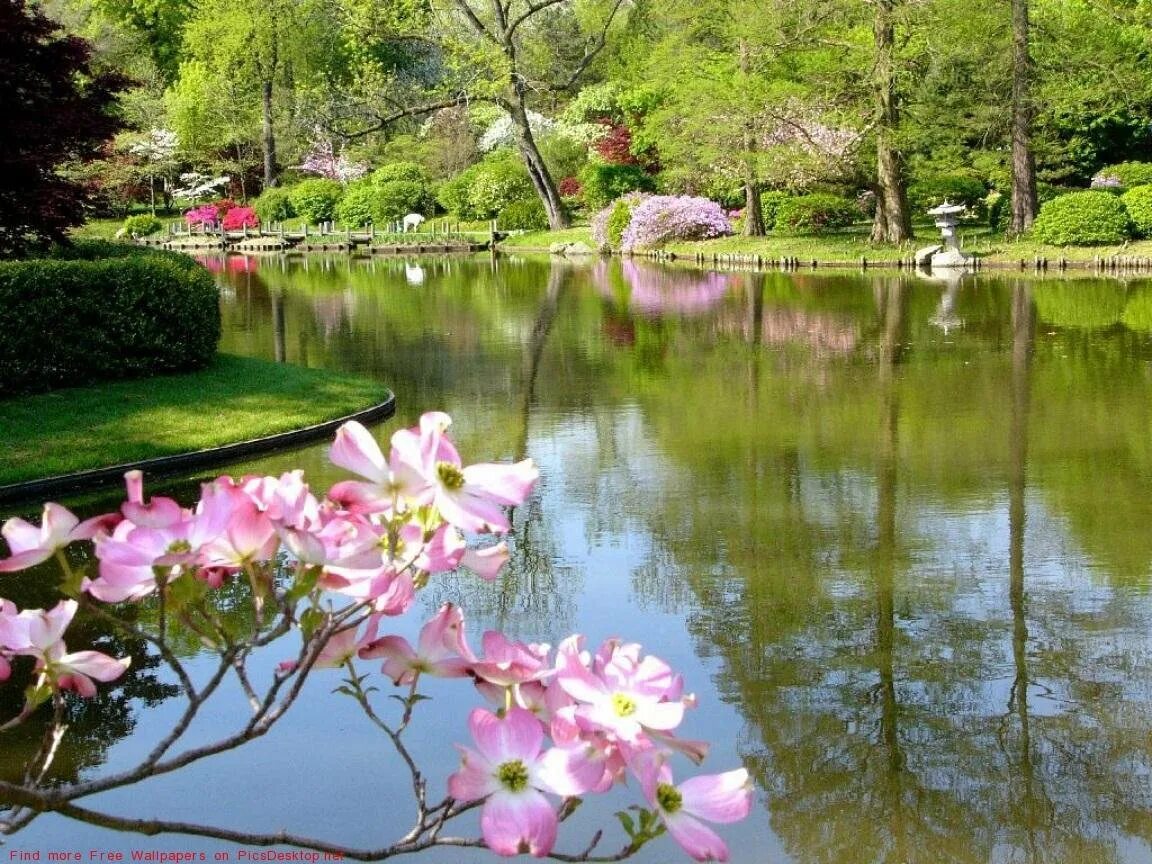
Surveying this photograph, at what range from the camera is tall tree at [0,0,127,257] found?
1196 centimetres

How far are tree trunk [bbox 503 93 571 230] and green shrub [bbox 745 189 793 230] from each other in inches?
307

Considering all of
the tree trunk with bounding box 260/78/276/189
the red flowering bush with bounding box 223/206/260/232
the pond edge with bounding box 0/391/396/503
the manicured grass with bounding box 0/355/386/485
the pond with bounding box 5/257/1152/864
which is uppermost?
the tree trunk with bounding box 260/78/276/189

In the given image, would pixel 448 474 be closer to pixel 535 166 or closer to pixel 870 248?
pixel 870 248

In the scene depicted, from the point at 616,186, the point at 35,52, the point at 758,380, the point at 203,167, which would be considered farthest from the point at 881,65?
the point at 203,167

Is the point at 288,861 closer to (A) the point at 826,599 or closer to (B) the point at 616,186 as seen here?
(A) the point at 826,599

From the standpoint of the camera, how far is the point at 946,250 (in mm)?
27297

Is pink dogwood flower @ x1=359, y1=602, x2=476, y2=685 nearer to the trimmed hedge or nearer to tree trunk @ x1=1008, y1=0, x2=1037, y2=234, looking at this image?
the trimmed hedge

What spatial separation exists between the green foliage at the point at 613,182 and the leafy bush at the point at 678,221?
6.20 meters

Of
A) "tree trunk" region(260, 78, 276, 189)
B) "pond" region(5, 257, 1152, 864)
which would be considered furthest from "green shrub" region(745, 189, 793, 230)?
"tree trunk" region(260, 78, 276, 189)

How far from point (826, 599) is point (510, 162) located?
133ft

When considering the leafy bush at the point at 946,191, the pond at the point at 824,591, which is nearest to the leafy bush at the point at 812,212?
the leafy bush at the point at 946,191

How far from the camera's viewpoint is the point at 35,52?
1251cm

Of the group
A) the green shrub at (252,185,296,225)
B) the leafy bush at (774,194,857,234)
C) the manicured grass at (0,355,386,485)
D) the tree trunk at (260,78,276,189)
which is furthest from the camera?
the tree trunk at (260,78,276,189)

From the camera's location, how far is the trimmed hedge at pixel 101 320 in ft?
35.6
